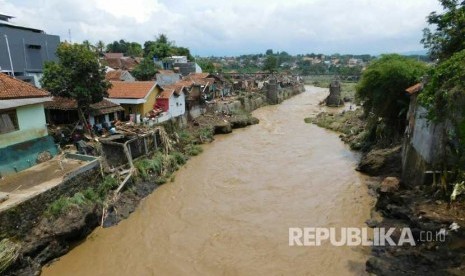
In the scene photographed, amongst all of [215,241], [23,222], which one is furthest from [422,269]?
[23,222]

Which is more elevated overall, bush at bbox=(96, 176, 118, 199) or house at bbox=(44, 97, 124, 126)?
house at bbox=(44, 97, 124, 126)

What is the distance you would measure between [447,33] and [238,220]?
486 inches

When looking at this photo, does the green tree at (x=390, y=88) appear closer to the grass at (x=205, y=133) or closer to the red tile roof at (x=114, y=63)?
the grass at (x=205, y=133)

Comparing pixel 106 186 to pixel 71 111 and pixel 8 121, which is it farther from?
pixel 71 111

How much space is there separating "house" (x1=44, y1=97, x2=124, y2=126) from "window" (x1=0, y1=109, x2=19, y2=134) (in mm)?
5526

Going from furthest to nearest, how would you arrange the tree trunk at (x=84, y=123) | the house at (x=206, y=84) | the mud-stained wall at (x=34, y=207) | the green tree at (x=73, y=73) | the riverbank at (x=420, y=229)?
the house at (x=206, y=84) → the tree trunk at (x=84, y=123) → the green tree at (x=73, y=73) → the mud-stained wall at (x=34, y=207) → the riverbank at (x=420, y=229)

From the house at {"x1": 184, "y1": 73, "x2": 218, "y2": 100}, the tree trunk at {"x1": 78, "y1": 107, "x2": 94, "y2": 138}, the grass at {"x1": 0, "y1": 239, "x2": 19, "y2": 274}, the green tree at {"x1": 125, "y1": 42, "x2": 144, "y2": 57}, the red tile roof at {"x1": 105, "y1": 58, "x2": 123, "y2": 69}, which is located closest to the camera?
the grass at {"x1": 0, "y1": 239, "x2": 19, "y2": 274}

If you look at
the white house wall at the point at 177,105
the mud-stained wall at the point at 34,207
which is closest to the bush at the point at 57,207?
the mud-stained wall at the point at 34,207

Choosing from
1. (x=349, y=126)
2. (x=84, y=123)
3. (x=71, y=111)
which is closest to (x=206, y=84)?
(x=349, y=126)

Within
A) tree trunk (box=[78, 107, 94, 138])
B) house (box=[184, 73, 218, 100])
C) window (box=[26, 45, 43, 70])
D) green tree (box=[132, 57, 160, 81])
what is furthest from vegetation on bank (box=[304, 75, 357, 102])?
tree trunk (box=[78, 107, 94, 138])

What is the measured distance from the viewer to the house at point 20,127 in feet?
49.2

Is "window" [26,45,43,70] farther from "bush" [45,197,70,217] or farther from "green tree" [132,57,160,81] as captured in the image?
"bush" [45,197,70,217]

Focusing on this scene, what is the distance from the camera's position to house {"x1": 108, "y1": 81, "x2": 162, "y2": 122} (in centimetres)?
2481

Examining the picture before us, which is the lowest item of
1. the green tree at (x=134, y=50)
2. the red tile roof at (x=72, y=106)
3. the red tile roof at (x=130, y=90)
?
the red tile roof at (x=72, y=106)
